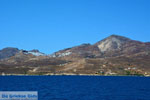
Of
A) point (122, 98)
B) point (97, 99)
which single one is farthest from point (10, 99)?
point (122, 98)

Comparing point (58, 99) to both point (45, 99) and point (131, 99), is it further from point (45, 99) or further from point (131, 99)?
point (131, 99)

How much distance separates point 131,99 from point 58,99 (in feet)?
83.7

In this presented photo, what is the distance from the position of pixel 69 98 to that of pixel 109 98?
570 inches

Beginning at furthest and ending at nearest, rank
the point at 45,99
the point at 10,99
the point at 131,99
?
1. the point at 131,99
2. the point at 45,99
3. the point at 10,99

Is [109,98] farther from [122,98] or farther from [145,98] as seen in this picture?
[145,98]

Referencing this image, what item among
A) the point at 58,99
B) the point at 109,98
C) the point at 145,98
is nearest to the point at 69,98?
the point at 58,99

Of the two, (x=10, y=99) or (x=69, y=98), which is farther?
(x=69, y=98)

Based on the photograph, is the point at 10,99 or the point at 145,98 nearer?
the point at 10,99

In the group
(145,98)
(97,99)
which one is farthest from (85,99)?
(145,98)

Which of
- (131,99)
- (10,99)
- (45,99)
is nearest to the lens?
(10,99)

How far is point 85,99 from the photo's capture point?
99.1 m

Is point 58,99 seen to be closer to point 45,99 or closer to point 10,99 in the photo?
point 45,99

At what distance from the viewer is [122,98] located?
10450 cm

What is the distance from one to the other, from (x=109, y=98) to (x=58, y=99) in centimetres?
1862
